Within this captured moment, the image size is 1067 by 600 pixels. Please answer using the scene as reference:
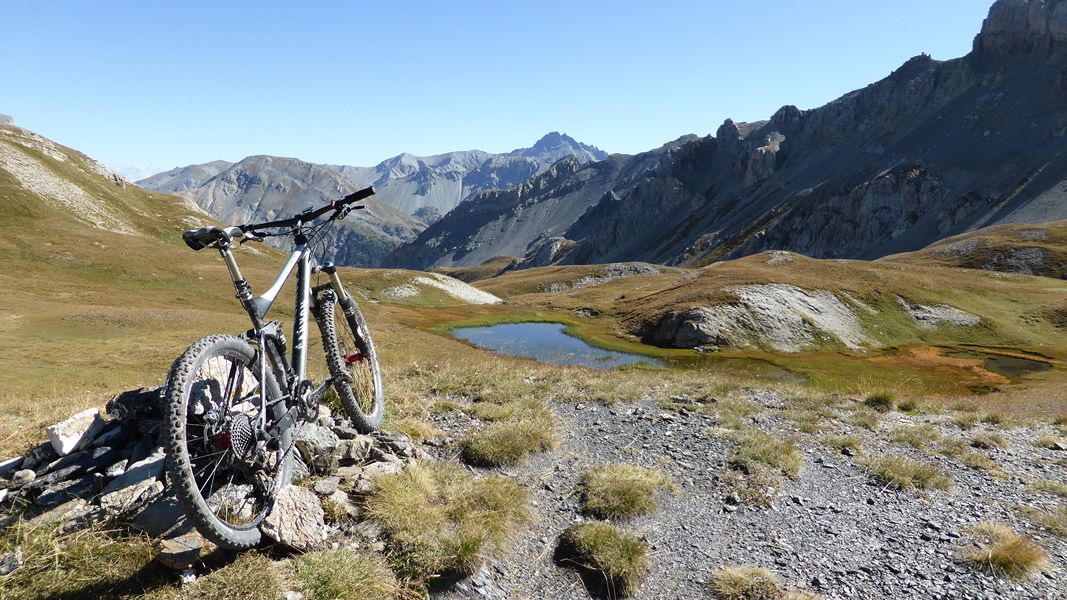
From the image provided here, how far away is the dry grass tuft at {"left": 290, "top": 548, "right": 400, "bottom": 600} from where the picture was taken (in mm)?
5062

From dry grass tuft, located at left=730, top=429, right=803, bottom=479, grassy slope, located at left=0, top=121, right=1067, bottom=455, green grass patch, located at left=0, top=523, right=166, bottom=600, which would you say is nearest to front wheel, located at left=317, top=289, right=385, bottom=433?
grassy slope, located at left=0, top=121, right=1067, bottom=455

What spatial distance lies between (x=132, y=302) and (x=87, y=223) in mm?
56682

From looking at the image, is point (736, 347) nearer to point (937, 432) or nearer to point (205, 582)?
point (937, 432)

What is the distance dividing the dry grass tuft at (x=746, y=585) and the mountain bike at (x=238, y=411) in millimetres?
5293

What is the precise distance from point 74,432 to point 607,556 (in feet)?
23.2

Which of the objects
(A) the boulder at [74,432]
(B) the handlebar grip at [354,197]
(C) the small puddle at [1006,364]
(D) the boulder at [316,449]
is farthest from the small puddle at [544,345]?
(A) the boulder at [74,432]

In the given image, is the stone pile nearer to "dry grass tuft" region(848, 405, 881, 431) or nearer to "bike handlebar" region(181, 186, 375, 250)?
"bike handlebar" region(181, 186, 375, 250)

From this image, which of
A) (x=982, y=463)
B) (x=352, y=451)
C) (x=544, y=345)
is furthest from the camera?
(x=544, y=345)

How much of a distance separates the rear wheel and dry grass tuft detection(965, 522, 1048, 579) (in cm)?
919

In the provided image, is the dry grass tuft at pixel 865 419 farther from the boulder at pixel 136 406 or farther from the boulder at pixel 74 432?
the boulder at pixel 74 432

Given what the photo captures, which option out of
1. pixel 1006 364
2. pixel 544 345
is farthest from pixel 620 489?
pixel 1006 364

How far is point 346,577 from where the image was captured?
5242mm

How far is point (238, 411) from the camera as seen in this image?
5742 millimetres

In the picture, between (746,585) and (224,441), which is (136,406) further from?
(746,585)
